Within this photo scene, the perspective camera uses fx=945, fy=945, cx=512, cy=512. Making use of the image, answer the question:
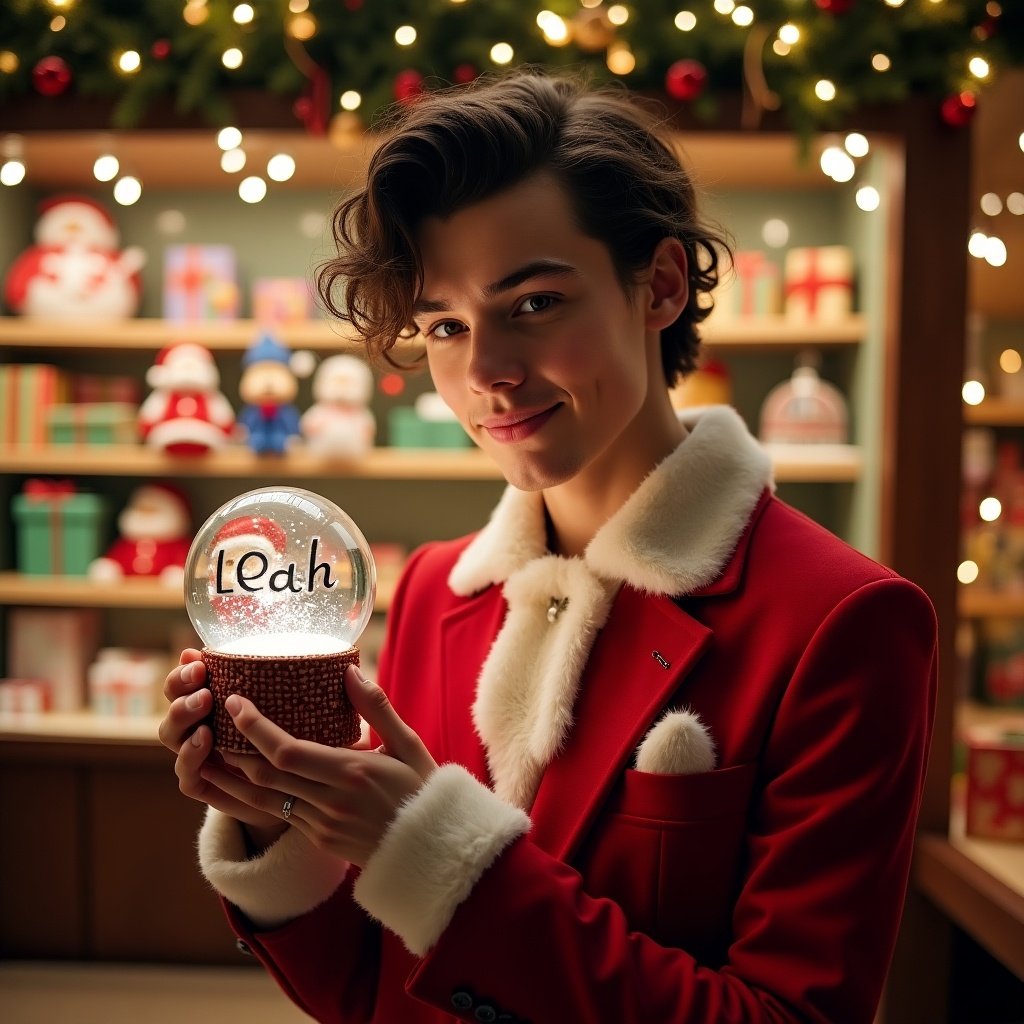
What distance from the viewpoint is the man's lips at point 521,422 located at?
105cm

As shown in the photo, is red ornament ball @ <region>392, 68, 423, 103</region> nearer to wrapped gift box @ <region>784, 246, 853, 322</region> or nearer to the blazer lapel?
wrapped gift box @ <region>784, 246, 853, 322</region>

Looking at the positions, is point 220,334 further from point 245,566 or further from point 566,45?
point 245,566

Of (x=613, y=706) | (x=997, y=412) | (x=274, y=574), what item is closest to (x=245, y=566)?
(x=274, y=574)

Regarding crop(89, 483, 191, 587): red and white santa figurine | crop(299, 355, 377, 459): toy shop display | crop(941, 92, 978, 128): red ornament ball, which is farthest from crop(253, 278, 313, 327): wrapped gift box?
crop(941, 92, 978, 128): red ornament ball

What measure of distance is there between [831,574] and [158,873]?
2.62m

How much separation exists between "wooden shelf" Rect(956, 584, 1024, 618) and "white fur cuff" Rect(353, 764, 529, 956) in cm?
241

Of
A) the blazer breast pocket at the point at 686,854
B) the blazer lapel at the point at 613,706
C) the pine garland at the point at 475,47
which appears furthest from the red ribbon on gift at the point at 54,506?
the blazer breast pocket at the point at 686,854

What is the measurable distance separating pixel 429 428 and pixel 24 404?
135 centimetres

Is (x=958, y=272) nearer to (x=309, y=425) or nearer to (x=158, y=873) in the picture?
(x=309, y=425)

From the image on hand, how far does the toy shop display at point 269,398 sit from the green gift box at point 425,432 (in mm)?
342

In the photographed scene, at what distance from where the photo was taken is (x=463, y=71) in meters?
2.54

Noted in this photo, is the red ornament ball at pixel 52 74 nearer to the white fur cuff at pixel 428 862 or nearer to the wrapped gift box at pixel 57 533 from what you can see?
the wrapped gift box at pixel 57 533

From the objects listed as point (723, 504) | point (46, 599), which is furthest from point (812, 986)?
point (46, 599)

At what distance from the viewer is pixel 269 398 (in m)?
3.00
